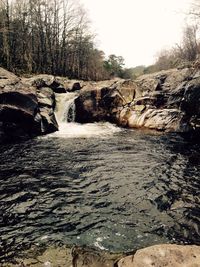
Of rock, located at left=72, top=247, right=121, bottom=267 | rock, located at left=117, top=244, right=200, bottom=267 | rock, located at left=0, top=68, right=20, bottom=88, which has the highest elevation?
rock, located at left=0, top=68, right=20, bottom=88

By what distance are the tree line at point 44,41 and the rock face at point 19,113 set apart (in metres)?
17.3

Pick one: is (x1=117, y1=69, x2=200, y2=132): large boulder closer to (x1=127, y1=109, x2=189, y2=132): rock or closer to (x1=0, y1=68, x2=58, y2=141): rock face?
(x1=127, y1=109, x2=189, y2=132): rock

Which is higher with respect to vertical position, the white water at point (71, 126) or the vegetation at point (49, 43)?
the vegetation at point (49, 43)

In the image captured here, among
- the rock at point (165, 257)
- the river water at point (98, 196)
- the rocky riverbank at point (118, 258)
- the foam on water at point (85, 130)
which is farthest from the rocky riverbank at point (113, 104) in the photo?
the rock at point (165, 257)

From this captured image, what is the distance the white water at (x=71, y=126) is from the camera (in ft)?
58.3

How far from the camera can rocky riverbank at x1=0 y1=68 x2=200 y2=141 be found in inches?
647

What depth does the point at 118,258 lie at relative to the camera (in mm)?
5215

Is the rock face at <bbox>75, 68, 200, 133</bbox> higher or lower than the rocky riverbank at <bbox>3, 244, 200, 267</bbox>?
higher

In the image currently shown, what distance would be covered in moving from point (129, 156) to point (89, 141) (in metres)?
3.61

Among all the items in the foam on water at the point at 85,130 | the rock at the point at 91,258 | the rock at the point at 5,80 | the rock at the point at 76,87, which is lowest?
the foam on water at the point at 85,130

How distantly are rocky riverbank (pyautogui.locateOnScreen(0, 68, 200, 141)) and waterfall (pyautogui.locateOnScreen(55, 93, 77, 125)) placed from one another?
385 mm

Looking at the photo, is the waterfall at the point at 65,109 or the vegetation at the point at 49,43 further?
the vegetation at the point at 49,43

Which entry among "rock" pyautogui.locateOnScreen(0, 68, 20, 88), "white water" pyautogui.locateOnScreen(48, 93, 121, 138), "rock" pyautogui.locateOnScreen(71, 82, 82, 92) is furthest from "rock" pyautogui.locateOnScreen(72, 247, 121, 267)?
"rock" pyautogui.locateOnScreen(71, 82, 82, 92)

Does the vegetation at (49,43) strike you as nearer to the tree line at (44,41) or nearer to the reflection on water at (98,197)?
the tree line at (44,41)
